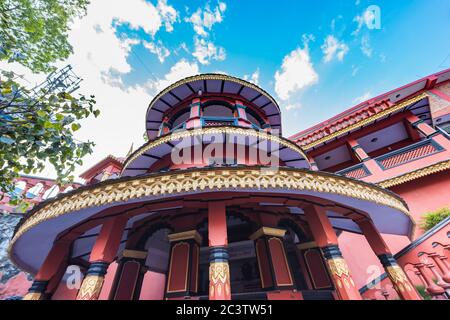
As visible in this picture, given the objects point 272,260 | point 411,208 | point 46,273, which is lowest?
point 272,260

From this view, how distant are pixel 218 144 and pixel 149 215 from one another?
3398 millimetres

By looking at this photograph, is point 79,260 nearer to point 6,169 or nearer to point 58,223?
point 58,223

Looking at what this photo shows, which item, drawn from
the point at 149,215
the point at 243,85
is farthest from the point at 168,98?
the point at 149,215

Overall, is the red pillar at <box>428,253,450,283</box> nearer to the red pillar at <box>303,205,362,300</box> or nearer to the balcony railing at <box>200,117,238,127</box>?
the red pillar at <box>303,205,362,300</box>

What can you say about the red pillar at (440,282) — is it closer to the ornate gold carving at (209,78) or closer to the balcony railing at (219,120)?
the balcony railing at (219,120)

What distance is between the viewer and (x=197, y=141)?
7.68m

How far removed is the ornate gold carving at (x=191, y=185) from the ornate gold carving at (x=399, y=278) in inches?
87.5

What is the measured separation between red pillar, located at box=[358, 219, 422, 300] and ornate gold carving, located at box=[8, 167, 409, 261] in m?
1.96

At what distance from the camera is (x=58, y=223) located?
5312 millimetres

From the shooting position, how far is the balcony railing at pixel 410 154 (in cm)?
930

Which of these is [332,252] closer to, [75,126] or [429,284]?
[429,284]

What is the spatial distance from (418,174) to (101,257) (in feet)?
37.8

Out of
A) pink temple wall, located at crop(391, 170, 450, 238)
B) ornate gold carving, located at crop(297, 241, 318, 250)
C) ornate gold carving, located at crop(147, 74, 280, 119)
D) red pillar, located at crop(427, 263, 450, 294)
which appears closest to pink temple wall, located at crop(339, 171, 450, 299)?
pink temple wall, located at crop(391, 170, 450, 238)

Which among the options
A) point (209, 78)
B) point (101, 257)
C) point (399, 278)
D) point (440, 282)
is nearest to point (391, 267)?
point (399, 278)
